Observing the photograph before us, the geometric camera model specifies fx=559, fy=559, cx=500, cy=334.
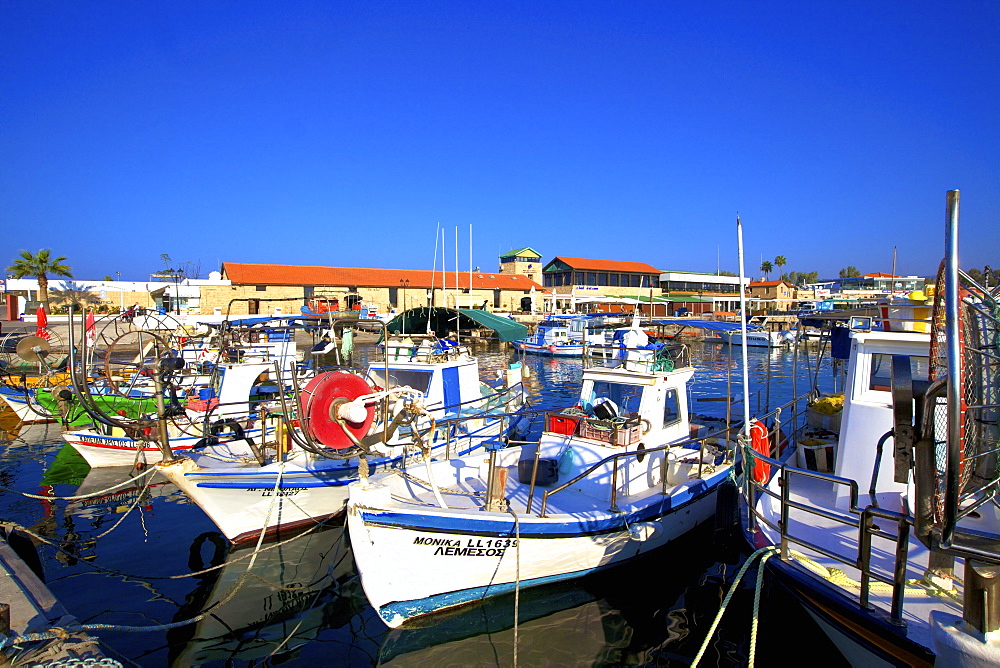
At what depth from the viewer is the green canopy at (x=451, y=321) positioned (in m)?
23.0

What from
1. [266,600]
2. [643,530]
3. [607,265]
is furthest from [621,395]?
[607,265]

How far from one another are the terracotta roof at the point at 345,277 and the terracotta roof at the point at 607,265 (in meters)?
7.23

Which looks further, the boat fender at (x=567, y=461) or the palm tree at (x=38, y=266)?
the palm tree at (x=38, y=266)

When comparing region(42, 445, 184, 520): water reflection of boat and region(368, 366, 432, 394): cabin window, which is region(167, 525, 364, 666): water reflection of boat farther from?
region(368, 366, 432, 394): cabin window

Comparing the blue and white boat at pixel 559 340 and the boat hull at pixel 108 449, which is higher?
the blue and white boat at pixel 559 340

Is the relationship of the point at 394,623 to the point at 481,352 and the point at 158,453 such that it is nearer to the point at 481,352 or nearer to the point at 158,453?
the point at 158,453

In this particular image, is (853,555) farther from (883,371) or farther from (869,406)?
(883,371)

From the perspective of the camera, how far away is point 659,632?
759 cm

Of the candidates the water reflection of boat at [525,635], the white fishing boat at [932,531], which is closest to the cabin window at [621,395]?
the white fishing boat at [932,531]

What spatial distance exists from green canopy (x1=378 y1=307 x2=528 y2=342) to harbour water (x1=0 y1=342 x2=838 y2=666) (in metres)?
10.4

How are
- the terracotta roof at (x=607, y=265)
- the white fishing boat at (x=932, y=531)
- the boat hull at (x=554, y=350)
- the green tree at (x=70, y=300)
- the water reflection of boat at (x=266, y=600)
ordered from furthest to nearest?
1. the terracotta roof at (x=607, y=265)
2. the boat hull at (x=554, y=350)
3. the green tree at (x=70, y=300)
4. the water reflection of boat at (x=266, y=600)
5. the white fishing boat at (x=932, y=531)

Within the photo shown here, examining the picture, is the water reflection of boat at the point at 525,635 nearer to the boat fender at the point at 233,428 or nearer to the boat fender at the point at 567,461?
the boat fender at the point at 567,461

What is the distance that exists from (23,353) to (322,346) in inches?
319

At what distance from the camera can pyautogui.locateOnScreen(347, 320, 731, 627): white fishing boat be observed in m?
6.90
